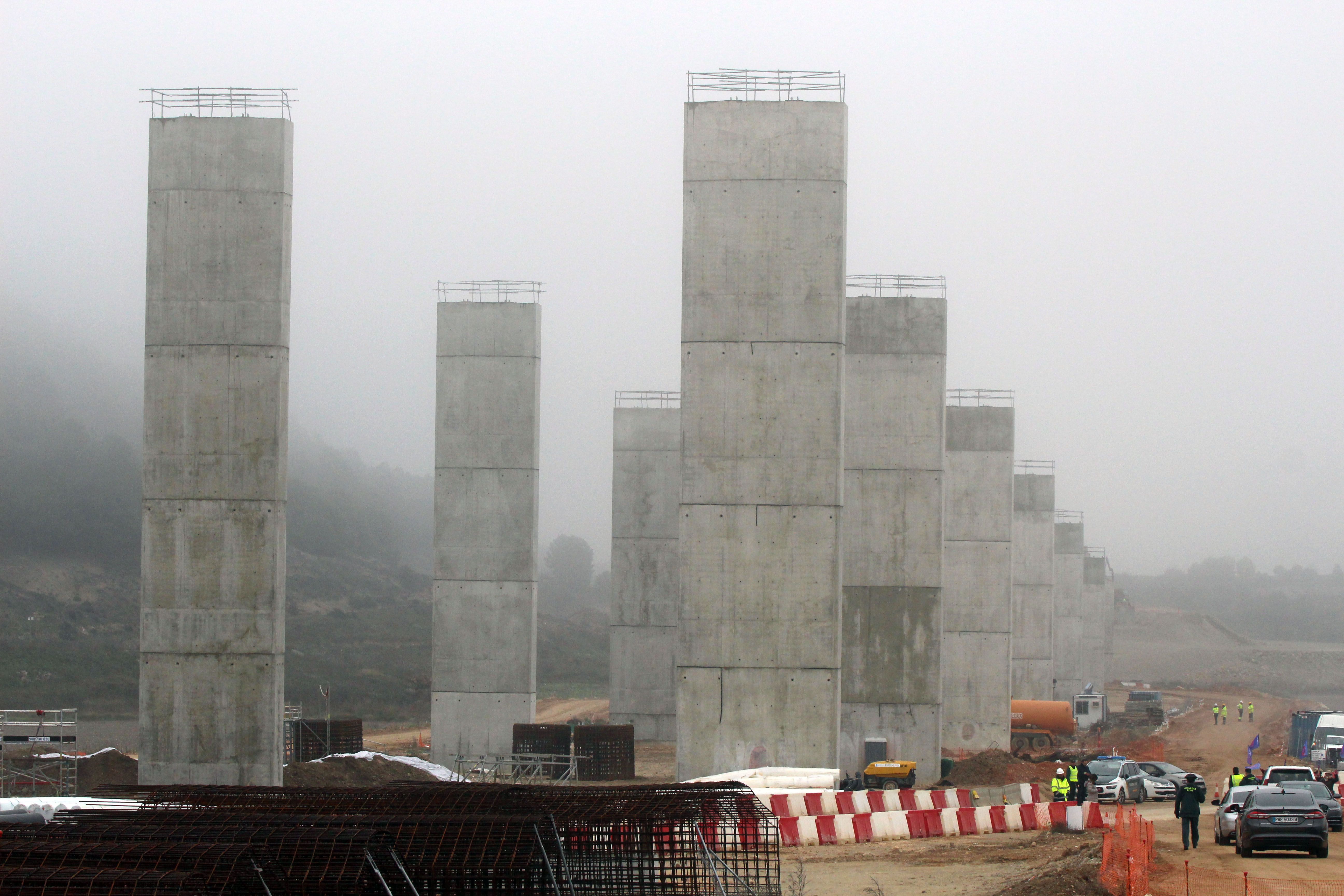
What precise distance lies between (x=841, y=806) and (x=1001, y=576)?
20.7 meters

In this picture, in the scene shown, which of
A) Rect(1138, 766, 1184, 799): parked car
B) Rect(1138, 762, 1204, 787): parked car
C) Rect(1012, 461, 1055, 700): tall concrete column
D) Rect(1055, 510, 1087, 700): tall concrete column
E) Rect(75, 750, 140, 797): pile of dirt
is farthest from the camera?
Rect(1055, 510, 1087, 700): tall concrete column

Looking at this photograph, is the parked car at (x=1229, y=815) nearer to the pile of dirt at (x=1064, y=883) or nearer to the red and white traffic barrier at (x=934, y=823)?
the red and white traffic barrier at (x=934, y=823)

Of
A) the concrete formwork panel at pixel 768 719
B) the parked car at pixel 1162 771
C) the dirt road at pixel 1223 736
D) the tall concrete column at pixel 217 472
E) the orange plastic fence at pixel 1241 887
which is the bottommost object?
the dirt road at pixel 1223 736

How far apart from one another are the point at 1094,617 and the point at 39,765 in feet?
225

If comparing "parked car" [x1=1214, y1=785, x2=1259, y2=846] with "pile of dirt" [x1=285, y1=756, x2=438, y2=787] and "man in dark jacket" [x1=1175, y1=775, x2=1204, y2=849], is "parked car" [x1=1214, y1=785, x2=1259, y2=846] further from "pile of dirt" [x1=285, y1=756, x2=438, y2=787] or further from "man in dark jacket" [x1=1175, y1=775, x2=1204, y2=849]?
"pile of dirt" [x1=285, y1=756, x2=438, y2=787]

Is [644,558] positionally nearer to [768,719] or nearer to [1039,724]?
[1039,724]

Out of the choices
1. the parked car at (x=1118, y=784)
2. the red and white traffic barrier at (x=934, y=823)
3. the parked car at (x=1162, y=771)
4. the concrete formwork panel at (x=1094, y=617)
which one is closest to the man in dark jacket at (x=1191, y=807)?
the red and white traffic barrier at (x=934, y=823)

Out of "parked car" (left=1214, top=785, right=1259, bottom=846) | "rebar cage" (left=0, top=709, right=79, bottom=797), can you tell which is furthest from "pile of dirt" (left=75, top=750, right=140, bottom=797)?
"parked car" (left=1214, top=785, right=1259, bottom=846)

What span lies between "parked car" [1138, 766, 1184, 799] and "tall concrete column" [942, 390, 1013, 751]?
339 inches

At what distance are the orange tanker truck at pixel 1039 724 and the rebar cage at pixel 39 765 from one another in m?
32.0

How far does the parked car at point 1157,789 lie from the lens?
36.1m

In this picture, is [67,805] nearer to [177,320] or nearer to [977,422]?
[177,320]

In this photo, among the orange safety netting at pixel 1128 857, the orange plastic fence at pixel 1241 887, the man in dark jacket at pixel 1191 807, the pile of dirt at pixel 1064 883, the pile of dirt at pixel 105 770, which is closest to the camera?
the pile of dirt at pixel 1064 883

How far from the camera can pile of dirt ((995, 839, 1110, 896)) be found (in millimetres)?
17062
